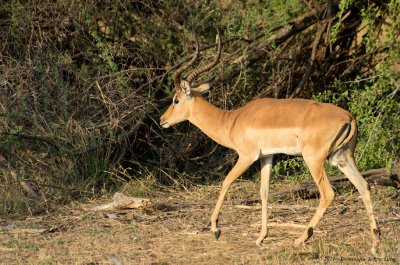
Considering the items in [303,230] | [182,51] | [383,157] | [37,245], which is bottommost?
[37,245]

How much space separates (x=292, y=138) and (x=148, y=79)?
3100mm

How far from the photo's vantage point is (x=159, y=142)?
31.6ft

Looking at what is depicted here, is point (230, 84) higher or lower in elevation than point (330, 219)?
higher

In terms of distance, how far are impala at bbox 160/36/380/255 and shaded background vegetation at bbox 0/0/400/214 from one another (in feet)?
4.63

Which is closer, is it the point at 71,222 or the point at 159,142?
the point at 71,222

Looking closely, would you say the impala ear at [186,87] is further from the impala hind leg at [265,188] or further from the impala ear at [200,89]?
the impala hind leg at [265,188]

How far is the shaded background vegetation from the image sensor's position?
329 inches

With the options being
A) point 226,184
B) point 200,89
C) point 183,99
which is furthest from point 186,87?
point 226,184

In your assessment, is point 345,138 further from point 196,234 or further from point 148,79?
point 148,79

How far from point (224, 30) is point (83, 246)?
4.35 meters

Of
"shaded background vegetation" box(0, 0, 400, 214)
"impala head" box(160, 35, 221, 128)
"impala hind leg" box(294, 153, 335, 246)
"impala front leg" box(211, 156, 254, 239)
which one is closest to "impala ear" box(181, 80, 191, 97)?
"impala head" box(160, 35, 221, 128)

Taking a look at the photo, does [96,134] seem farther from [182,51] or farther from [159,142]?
[182,51]

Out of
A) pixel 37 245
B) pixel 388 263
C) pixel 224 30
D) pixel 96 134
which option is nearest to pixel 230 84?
pixel 224 30

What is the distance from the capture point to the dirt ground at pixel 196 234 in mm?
5816
